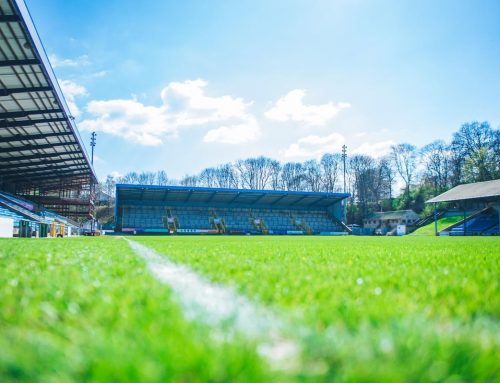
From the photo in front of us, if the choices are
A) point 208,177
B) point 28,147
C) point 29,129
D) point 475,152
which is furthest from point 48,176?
point 475,152

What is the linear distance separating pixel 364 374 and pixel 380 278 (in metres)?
1.98

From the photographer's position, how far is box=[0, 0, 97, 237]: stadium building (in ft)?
39.3

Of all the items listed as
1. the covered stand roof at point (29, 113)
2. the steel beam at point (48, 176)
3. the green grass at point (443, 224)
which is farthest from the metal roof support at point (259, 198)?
the steel beam at point (48, 176)

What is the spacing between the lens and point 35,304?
1.60 meters

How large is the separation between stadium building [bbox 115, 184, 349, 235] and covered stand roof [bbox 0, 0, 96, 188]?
728 cm

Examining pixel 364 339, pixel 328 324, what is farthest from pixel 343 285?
pixel 364 339

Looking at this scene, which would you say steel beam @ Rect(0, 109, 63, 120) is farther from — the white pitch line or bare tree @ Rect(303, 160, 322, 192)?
bare tree @ Rect(303, 160, 322, 192)

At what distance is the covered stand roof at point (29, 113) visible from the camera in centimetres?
1161

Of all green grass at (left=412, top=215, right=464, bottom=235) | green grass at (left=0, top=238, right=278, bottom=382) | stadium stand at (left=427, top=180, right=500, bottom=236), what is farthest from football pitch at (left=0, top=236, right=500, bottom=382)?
green grass at (left=412, top=215, right=464, bottom=235)

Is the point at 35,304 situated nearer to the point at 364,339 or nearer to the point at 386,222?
the point at 364,339

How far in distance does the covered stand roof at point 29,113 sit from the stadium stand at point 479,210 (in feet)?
119

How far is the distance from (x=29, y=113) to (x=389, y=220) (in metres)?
56.2

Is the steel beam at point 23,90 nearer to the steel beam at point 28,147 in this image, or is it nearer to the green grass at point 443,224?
the steel beam at point 28,147

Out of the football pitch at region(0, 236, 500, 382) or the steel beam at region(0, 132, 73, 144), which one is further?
the steel beam at region(0, 132, 73, 144)
